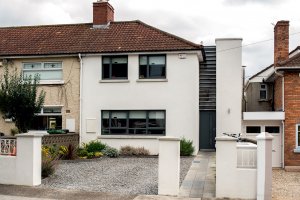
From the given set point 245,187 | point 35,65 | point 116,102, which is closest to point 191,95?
point 116,102

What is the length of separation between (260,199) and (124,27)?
15875mm

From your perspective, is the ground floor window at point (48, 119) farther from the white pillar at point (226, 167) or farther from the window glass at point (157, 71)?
the white pillar at point (226, 167)

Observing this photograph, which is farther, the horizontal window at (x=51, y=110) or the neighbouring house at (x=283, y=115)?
the horizontal window at (x=51, y=110)

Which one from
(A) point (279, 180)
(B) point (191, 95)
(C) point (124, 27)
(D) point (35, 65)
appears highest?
(C) point (124, 27)

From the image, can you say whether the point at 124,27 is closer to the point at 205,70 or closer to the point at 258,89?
the point at 205,70

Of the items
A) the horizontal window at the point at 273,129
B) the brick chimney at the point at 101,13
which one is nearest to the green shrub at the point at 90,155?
the brick chimney at the point at 101,13

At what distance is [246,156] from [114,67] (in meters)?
12.7

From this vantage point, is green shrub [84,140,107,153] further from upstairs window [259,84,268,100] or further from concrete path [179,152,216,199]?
upstairs window [259,84,268,100]

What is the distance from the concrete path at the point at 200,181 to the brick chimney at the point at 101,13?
33.9ft

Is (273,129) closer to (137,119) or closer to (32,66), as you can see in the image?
(137,119)

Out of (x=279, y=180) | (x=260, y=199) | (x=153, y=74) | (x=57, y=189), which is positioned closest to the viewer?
(x=260, y=199)

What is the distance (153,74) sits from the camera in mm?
21922

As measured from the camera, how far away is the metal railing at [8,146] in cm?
1262

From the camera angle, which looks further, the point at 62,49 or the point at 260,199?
the point at 62,49
